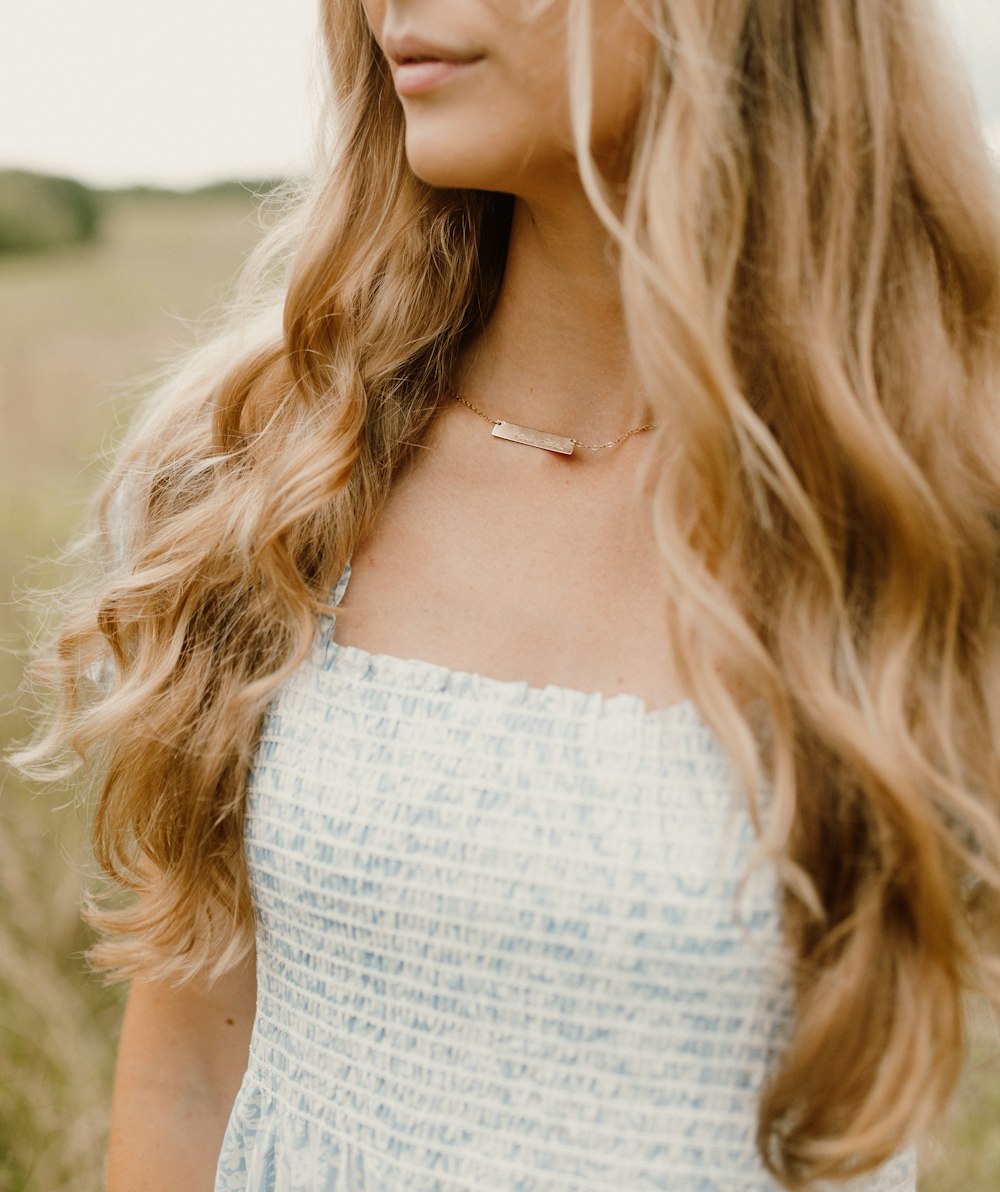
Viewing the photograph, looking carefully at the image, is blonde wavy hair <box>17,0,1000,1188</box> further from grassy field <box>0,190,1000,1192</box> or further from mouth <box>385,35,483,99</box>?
grassy field <box>0,190,1000,1192</box>

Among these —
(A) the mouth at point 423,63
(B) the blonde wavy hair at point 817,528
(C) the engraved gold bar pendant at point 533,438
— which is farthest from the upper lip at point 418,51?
(C) the engraved gold bar pendant at point 533,438

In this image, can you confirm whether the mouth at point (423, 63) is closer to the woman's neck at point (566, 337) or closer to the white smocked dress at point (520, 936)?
the woman's neck at point (566, 337)

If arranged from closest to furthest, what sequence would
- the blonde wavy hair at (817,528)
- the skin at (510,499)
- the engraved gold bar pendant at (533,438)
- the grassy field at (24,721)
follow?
the blonde wavy hair at (817,528) < the skin at (510,499) < the engraved gold bar pendant at (533,438) < the grassy field at (24,721)

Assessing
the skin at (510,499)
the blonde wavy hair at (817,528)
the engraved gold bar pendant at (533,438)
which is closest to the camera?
the blonde wavy hair at (817,528)

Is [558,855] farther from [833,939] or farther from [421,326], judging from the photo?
[421,326]

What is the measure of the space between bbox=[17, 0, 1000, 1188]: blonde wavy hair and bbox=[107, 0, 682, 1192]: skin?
5 cm

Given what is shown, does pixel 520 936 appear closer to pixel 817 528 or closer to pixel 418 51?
pixel 817 528

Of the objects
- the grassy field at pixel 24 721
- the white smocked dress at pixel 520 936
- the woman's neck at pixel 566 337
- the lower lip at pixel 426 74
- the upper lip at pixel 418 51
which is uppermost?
the upper lip at pixel 418 51

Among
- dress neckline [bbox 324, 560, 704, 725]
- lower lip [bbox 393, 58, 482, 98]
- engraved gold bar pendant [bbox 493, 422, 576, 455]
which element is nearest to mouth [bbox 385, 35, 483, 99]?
lower lip [bbox 393, 58, 482, 98]

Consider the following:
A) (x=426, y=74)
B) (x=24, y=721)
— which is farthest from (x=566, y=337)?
(x=24, y=721)

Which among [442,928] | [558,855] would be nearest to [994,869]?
[558,855]

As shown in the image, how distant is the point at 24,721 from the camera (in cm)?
296

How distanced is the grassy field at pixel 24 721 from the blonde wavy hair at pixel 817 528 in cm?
25

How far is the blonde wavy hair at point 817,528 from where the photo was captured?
1024 millimetres
